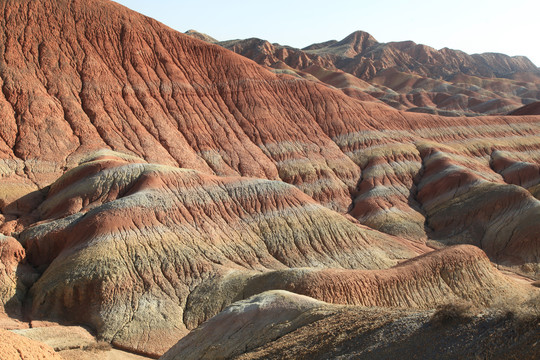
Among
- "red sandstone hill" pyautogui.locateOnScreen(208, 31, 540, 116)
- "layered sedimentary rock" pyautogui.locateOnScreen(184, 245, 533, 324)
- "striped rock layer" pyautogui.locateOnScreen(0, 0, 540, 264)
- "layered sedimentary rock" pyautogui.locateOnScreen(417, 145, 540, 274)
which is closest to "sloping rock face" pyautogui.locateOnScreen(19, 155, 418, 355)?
"layered sedimentary rock" pyautogui.locateOnScreen(184, 245, 533, 324)

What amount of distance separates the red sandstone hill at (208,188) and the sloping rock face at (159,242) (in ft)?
0.39

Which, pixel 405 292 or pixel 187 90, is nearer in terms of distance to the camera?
pixel 405 292

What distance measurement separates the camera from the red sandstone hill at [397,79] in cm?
13650

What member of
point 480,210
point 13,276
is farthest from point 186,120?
point 480,210

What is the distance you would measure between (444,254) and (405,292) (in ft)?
16.6

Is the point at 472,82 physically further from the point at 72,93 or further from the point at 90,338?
the point at 90,338

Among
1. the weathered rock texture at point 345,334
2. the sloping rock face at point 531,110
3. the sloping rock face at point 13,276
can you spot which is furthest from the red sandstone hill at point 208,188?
the sloping rock face at point 531,110

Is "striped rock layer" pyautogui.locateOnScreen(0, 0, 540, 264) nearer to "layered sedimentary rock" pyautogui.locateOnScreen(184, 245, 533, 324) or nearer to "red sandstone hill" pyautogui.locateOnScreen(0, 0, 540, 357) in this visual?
"red sandstone hill" pyautogui.locateOnScreen(0, 0, 540, 357)

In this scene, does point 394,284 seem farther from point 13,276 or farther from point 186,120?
point 186,120

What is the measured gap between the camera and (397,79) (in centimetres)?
16575

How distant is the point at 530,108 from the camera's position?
99.2 meters

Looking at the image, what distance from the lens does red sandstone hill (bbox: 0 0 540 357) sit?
3256 centimetres

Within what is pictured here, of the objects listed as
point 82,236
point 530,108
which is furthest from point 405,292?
point 530,108

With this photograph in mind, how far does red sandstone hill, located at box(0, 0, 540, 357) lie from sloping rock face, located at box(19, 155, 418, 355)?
119 millimetres
